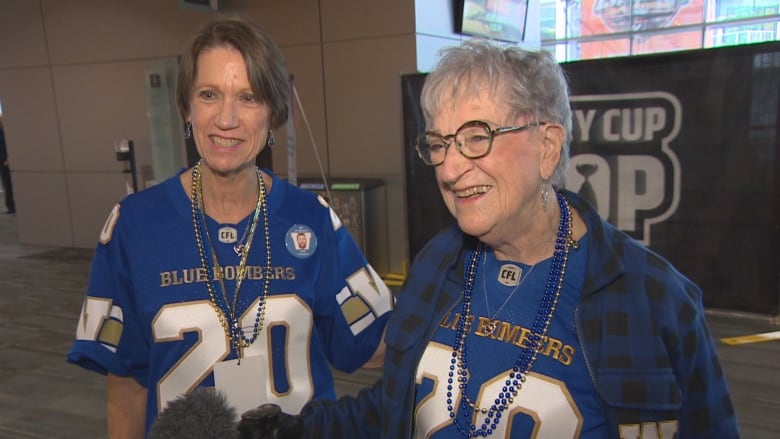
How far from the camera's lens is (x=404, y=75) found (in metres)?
4.98

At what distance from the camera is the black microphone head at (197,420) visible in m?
0.94

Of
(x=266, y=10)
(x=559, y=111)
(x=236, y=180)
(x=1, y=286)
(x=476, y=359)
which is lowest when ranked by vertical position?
(x=1, y=286)

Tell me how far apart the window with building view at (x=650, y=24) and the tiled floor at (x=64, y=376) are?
7.52 m

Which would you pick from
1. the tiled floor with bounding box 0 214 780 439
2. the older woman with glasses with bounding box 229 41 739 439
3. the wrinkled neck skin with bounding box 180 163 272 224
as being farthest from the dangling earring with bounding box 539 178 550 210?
the tiled floor with bounding box 0 214 780 439

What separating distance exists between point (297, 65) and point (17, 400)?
152 inches

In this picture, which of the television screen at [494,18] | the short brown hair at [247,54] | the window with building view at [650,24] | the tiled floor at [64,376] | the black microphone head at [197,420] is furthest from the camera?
the window with building view at [650,24]

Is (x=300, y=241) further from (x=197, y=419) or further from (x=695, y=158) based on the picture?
(x=695, y=158)

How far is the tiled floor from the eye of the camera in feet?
10.1

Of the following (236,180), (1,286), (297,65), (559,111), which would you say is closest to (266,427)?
(236,180)

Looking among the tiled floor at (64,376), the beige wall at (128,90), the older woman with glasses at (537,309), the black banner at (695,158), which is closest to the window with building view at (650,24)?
the beige wall at (128,90)

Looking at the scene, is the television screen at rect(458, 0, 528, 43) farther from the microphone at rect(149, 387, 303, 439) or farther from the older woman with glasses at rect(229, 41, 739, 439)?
the microphone at rect(149, 387, 303, 439)

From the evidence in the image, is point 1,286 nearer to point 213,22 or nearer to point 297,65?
point 297,65

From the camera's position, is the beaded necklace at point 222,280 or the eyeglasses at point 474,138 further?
the beaded necklace at point 222,280

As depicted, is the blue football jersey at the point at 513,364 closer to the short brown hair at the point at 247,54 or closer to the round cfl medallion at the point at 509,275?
the round cfl medallion at the point at 509,275
